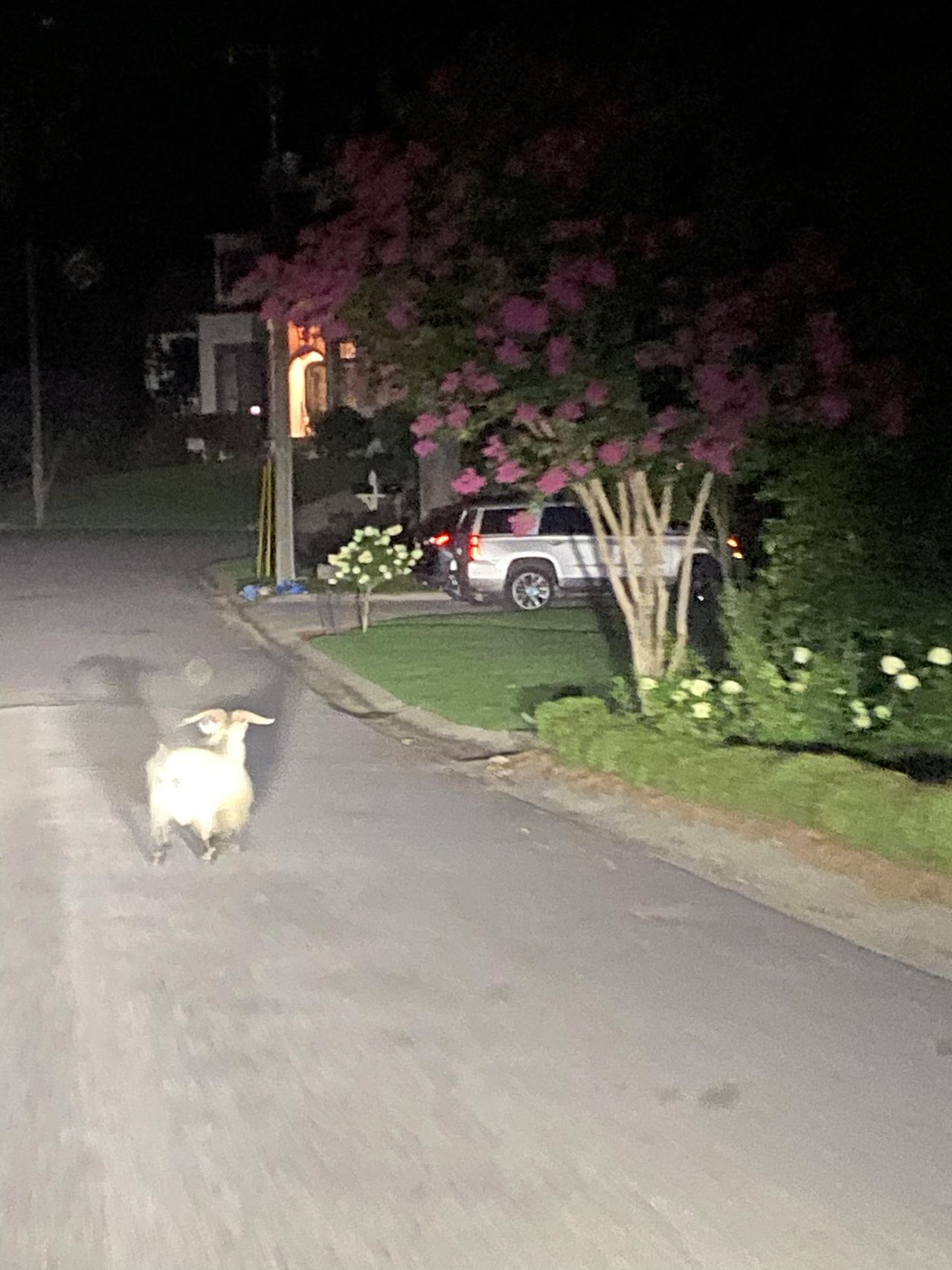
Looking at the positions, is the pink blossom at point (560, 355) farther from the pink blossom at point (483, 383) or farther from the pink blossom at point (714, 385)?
the pink blossom at point (714, 385)

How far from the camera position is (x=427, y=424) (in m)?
13.0

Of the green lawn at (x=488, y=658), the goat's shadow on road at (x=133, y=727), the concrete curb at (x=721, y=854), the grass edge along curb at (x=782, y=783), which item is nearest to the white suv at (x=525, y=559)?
the green lawn at (x=488, y=658)

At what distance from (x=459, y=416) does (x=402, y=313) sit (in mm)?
837

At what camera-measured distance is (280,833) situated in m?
10.7

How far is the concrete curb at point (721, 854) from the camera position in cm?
861

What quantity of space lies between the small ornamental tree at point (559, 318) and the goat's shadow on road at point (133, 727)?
2.82m

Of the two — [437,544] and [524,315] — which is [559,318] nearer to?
[524,315]

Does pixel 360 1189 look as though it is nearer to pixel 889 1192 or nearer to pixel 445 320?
pixel 889 1192

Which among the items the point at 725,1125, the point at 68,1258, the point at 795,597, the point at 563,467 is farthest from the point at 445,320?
the point at 68,1258

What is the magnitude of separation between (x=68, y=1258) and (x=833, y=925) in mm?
4811

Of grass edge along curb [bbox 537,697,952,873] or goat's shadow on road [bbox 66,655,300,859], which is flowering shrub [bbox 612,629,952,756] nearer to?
grass edge along curb [bbox 537,697,952,873]

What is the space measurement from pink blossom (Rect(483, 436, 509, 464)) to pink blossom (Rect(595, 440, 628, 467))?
2.84ft

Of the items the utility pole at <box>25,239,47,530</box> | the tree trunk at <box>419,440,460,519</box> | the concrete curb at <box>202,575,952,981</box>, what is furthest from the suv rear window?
the utility pole at <box>25,239,47,530</box>

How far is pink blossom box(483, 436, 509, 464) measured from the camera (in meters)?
13.3
